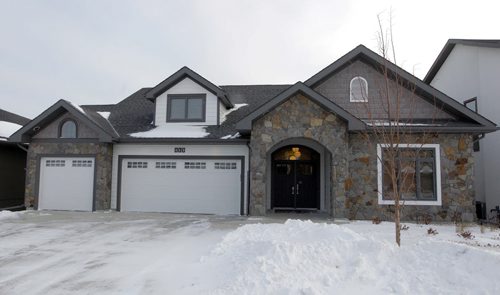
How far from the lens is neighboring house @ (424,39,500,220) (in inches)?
523

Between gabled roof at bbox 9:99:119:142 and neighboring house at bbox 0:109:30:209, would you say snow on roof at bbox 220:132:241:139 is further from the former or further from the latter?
neighboring house at bbox 0:109:30:209

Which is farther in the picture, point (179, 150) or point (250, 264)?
point (179, 150)

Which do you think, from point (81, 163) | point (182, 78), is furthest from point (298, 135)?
point (81, 163)

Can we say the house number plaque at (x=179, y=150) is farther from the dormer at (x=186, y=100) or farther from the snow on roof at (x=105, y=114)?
the snow on roof at (x=105, y=114)

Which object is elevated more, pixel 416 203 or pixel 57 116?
pixel 57 116

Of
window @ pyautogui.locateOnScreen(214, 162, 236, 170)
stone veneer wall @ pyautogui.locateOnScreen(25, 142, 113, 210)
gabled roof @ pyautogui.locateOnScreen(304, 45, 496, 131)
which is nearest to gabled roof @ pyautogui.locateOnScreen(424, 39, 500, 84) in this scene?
gabled roof @ pyautogui.locateOnScreen(304, 45, 496, 131)

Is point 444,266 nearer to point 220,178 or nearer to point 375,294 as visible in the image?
point 375,294

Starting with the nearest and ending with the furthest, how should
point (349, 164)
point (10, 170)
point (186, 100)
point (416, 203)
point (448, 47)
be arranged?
point (416, 203), point (349, 164), point (186, 100), point (448, 47), point (10, 170)

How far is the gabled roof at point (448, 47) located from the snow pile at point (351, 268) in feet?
37.1

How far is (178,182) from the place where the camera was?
545 inches

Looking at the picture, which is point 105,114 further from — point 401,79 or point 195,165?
point 401,79

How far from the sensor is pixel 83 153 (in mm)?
13984

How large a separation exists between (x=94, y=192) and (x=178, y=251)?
27.0ft

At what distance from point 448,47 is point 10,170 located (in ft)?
73.7
